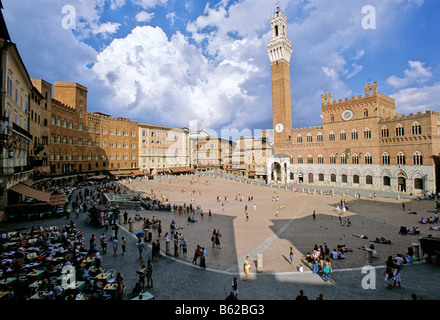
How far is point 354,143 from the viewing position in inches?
1949

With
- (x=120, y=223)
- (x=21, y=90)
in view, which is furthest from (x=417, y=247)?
(x=21, y=90)

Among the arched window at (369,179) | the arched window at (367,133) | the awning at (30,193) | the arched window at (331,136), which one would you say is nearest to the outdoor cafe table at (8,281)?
the awning at (30,193)

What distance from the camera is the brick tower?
62.2 metres

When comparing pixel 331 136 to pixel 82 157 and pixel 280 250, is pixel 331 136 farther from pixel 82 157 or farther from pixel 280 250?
pixel 82 157

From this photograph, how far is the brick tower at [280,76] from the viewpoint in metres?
62.2

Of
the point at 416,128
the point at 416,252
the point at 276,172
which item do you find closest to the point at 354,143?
the point at 416,128

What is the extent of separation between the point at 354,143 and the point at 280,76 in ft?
85.3

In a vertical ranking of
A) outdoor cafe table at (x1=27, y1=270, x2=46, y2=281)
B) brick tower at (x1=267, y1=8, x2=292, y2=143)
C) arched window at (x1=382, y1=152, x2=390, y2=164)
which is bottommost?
outdoor cafe table at (x1=27, y1=270, x2=46, y2=281)

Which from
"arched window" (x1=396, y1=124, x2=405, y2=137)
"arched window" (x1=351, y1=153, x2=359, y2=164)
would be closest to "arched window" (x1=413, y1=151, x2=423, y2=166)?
"arched window" (x1=396, y1=124, x2=405, y2=137)

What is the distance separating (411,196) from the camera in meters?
37.9

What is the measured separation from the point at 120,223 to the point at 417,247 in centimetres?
2177

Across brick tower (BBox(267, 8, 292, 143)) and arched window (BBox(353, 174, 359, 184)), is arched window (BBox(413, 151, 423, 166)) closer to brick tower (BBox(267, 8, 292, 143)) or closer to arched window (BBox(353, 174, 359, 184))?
arched window (BBox(353, 174, 359, 184))

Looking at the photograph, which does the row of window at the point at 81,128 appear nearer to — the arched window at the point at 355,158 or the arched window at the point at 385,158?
the arched window at the point at 355,158
